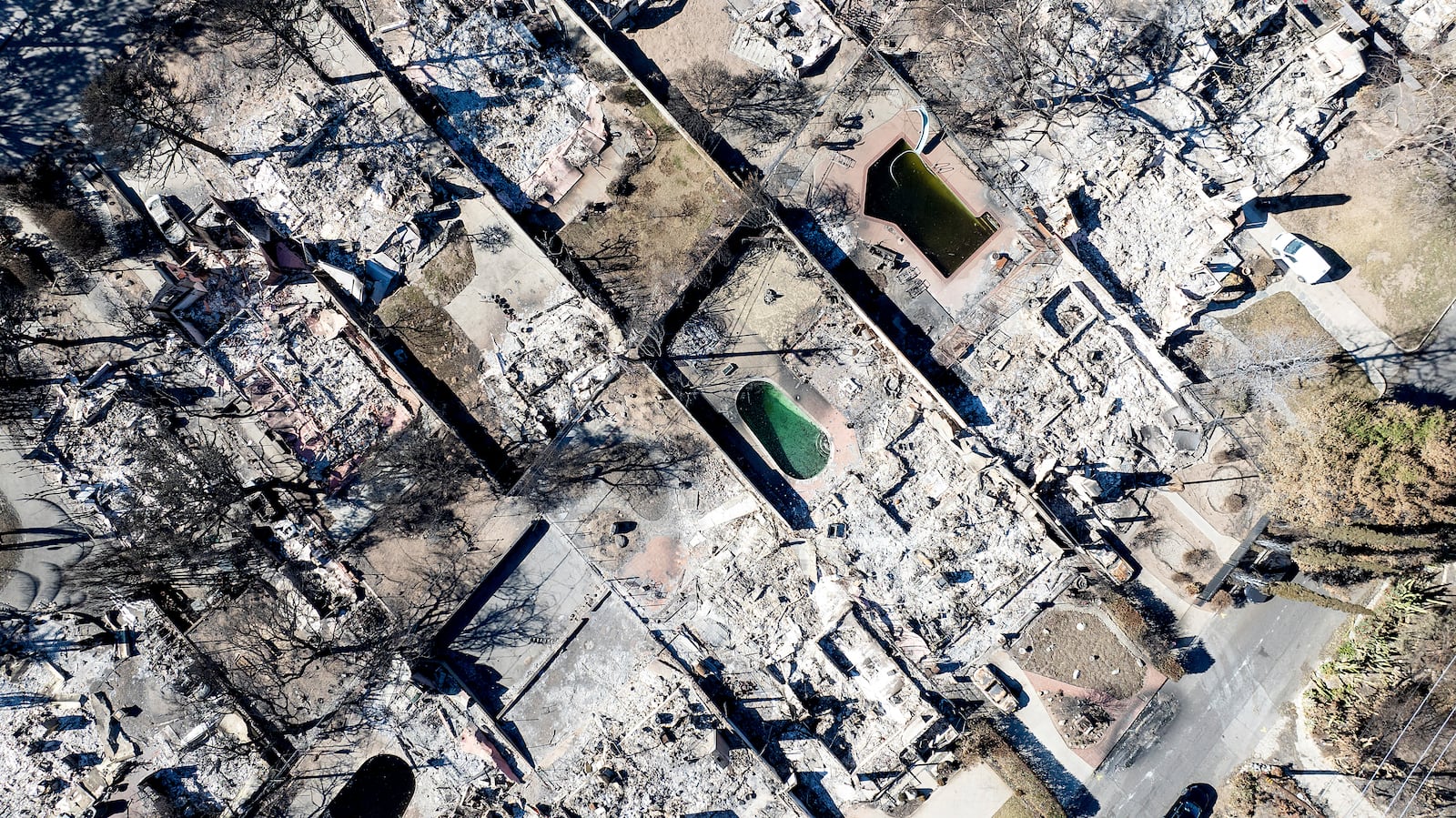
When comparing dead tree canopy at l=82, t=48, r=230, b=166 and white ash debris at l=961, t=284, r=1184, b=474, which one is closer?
white ash debris at l=961, t=284, r=1184, b=474

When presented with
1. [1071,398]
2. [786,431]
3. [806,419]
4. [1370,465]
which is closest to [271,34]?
[786,431]

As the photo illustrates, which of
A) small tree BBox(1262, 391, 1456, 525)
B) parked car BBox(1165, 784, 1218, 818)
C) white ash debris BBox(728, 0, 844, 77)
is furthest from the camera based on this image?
white ash debris BBox(728, 0, 844, 77)

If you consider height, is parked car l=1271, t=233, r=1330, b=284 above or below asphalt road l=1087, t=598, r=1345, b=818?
above

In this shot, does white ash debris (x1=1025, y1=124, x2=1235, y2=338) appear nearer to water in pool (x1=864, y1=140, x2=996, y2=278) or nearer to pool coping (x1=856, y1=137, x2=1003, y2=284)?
pool coping (x1=856, y1=137, x2=1003, y2=284)

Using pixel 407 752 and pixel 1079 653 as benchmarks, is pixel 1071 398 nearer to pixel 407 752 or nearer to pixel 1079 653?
pixel 1079 653

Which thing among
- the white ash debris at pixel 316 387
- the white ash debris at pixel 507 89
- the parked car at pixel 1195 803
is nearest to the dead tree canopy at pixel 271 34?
the white ash debris at pixel 507 89

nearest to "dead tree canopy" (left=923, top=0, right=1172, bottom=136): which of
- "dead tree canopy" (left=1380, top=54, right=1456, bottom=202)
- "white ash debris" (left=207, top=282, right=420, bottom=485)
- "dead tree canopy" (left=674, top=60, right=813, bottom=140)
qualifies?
"dead tree canopy" (left=674, top=60, right=813, bottom=140)

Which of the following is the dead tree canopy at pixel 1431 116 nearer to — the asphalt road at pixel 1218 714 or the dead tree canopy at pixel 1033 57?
the dead tree canopy at pixel 1033 57

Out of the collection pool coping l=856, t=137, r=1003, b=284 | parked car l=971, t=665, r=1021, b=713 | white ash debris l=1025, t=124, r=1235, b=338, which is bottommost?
parked car l=971, t=665, r=1021, b=713
